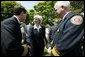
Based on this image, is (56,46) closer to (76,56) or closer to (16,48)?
(76,56)

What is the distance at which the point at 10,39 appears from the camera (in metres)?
5.70

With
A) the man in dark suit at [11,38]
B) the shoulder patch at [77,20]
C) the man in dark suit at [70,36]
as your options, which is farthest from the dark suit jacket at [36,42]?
the shoulder patch at [77,20]

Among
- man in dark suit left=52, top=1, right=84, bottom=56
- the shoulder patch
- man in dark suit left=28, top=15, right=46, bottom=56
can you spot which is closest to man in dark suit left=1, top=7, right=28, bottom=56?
man in dark suit left=52, top=1, right=84, bottom=56

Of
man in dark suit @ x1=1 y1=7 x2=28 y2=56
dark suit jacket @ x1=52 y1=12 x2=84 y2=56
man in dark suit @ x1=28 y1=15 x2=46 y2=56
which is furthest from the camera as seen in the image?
man in dark suit @ x1=28 y1=15 x2=46 y2=56

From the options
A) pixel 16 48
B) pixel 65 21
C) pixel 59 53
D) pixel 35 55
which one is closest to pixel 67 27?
pixel 65 21

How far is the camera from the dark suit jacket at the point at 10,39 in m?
5.70

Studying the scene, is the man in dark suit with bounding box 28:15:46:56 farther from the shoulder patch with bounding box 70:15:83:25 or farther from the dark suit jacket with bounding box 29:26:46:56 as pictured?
the shoulder patch with bounding box 70:15:83:25

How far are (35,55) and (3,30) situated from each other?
3180mm

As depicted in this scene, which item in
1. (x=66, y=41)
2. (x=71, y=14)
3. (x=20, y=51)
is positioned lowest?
(x=20, y=51)

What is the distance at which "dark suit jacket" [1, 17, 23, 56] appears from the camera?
18.7ft

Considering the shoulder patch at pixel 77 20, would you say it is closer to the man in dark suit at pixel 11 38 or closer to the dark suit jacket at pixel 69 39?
the dark suit jacket at pixel 69 39

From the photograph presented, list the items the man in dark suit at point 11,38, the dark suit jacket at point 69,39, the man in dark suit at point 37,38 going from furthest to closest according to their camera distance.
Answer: the man in dark suit at point 37,38 → the man in dark suit at point 11,38 → the dark suit jacket at point 69,39

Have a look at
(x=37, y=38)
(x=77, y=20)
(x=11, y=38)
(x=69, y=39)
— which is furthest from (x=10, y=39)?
(x=37, y=38)

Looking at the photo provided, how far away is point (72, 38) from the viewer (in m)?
5.39
